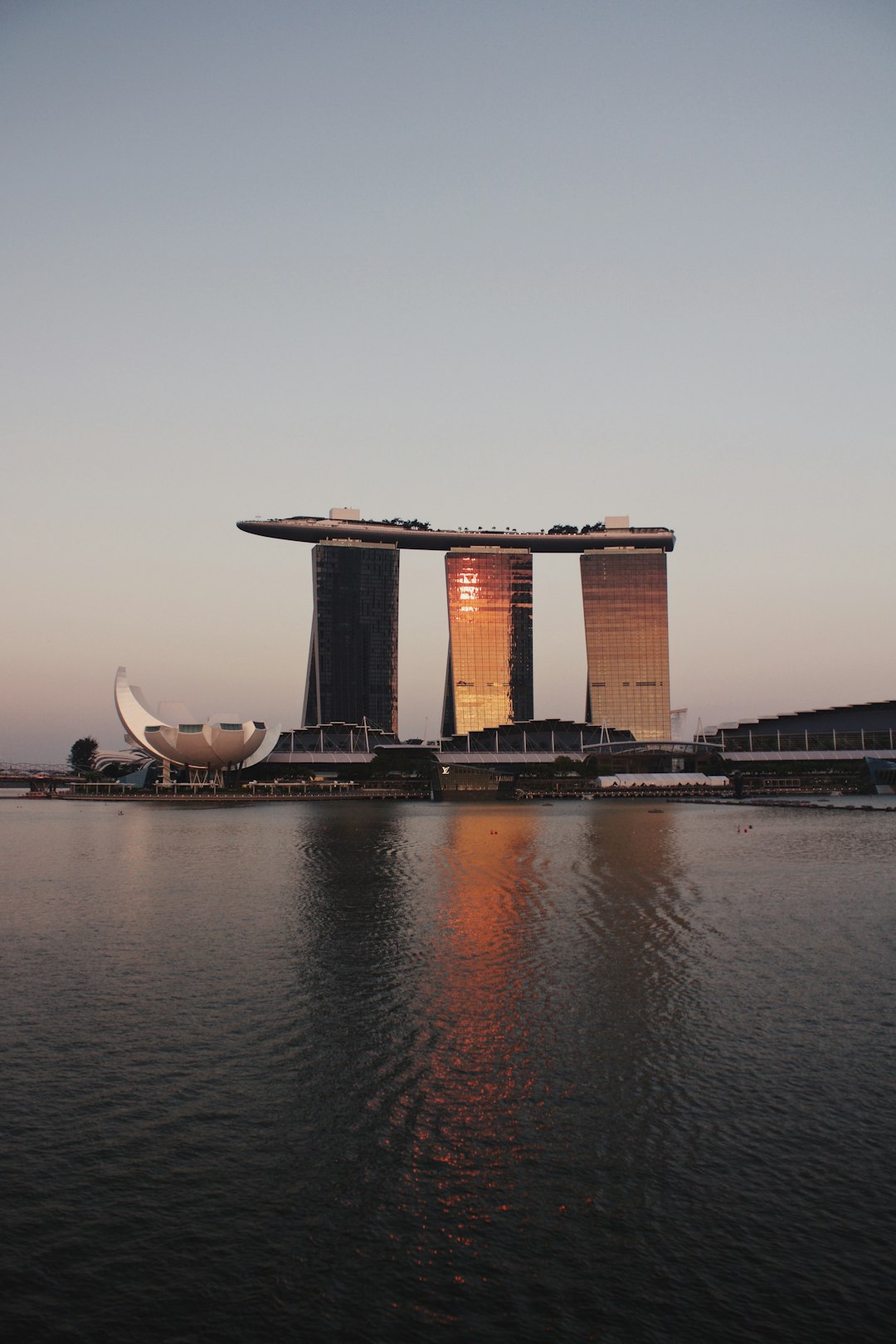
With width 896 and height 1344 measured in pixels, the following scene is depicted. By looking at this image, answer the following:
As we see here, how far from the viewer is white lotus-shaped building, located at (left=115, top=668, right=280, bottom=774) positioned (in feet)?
487

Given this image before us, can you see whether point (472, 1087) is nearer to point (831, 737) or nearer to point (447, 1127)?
point (447, 1127)

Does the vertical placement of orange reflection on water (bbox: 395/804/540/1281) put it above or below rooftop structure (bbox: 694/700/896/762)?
below

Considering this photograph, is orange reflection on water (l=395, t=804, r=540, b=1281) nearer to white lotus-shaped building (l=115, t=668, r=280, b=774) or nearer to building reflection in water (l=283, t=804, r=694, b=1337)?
building reflection in water (l=283, t=804, r=694, b=1337)

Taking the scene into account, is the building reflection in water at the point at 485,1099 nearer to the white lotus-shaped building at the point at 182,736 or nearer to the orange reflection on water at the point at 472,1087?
the orange reflection on water at the point at 472,1087

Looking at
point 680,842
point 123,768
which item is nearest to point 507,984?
point 680,842

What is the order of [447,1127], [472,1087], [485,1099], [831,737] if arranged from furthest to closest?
[831,737], [472,1087], [485,1099], [447,1127]

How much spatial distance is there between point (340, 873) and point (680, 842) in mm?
29436

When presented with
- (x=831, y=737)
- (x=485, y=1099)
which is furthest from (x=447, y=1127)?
(x=831, y=737)

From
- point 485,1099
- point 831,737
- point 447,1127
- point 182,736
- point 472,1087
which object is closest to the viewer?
point 447,1127

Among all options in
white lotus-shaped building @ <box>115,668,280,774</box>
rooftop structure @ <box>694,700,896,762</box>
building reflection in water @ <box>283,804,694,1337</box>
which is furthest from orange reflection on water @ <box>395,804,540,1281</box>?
rooftop structure @ <box>694,700,896,762</box>

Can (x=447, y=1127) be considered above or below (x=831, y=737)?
below

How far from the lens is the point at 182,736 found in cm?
14800

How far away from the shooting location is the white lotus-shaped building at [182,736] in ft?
487

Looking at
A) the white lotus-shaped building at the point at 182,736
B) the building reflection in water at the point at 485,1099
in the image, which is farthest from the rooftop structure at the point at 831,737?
the building reflection in water at the point at 485,1099
